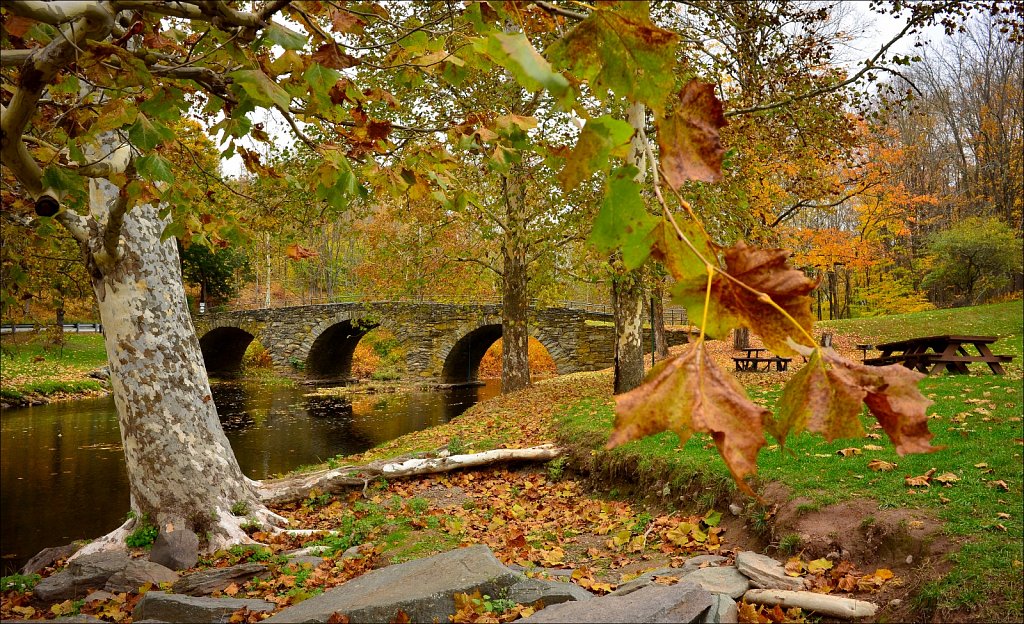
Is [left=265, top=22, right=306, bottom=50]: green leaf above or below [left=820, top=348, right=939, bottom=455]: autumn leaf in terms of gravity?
above

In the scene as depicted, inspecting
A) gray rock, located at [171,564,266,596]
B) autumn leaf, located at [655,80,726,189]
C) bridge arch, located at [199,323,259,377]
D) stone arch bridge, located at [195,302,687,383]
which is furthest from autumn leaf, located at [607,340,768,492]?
bridge arch, located at [199,323,259,377]

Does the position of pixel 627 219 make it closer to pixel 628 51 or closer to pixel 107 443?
pixel 628 51

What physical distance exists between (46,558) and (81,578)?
5.44 ft

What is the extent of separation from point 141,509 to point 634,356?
806 cm

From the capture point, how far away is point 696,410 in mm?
551

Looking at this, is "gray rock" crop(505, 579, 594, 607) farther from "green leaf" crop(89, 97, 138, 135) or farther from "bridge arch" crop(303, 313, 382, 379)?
"bridge arch" crop(303, 313, 382, 379)

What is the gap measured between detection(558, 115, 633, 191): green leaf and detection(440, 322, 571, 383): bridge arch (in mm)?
24662

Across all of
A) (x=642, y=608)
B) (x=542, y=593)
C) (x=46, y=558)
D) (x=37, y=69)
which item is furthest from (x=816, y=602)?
(x=46, y=558)

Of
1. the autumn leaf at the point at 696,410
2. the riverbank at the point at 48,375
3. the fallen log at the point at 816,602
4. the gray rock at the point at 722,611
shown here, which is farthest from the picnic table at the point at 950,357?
the riverbank at the point at 48,375

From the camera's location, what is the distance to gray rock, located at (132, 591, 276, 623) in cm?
416

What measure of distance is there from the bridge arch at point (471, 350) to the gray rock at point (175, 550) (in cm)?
1998

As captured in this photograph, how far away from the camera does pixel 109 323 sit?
612 centimetres

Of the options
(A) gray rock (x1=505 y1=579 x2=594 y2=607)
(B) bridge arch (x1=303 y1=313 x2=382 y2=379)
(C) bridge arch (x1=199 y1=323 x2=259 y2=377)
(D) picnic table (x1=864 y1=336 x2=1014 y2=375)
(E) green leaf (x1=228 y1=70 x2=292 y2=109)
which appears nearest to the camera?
(E) green leaf (x1=228 y1=70 x2=292 y2=109)

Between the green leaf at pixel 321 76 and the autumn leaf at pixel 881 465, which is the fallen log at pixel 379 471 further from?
the green leaf at pixel 321 76
